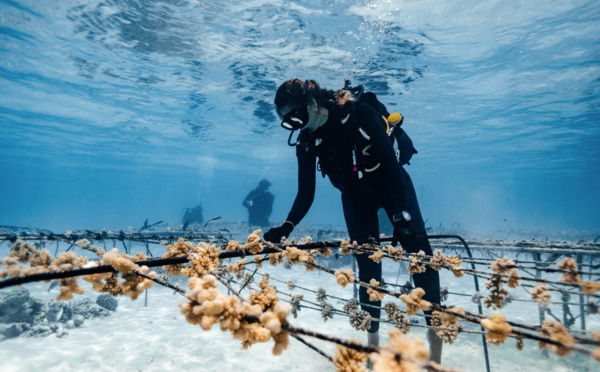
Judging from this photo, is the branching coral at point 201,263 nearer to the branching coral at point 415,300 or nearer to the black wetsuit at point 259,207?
the branching coral at point 415,300

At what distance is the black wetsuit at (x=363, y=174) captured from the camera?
3.58 metres

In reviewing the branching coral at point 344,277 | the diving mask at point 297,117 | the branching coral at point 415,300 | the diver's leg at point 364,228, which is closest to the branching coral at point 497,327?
the branching coral at point 415,300

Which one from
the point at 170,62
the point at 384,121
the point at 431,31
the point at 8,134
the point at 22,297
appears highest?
the point at 431,31

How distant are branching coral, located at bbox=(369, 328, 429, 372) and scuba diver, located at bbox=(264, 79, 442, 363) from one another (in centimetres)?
238

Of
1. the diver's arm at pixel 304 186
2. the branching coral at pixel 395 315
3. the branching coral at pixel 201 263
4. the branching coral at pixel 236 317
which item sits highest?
the diver's arm at pixel 304 186

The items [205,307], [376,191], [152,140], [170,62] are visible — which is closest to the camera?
[205,307]

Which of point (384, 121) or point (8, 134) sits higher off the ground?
point (8, 134)

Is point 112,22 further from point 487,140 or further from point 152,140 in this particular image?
point 487,140

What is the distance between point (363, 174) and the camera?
13.2 ft

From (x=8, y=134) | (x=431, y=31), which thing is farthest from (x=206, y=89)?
(x=8, y=134)

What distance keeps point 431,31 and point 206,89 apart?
13.9 meters

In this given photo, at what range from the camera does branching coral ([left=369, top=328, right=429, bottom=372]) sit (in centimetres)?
81

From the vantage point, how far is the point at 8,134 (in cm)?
2853

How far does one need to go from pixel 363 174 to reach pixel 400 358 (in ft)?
10.9
